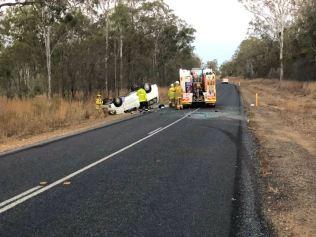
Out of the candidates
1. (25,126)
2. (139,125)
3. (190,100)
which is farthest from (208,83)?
(25,126)

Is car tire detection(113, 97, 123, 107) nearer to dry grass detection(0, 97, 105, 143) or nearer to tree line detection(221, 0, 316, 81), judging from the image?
dry grass detection(0, 97, 105, 143)

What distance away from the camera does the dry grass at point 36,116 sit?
18.6 m

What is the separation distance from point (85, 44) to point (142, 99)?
48.5 feet

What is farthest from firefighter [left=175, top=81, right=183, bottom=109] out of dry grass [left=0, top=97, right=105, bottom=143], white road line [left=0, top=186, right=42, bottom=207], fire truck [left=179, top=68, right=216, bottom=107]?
white road line [left=0, top=186, right=42, bottom=207]

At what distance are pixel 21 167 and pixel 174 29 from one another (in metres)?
A: 60.3

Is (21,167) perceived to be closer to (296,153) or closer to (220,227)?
(220,227)

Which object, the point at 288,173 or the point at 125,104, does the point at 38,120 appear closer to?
the point at 125,104

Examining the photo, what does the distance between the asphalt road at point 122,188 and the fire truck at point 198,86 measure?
15995 millimetres

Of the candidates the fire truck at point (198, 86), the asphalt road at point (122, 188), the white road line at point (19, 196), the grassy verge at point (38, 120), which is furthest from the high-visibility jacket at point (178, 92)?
the white road line at point (19, 196)

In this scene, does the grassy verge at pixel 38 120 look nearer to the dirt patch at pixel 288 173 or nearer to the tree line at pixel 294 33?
the dirt patch at pixel 288 173

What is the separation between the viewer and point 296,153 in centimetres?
1264

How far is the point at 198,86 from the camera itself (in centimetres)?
3116

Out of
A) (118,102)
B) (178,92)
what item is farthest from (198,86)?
(118,102)

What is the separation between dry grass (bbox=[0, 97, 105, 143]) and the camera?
18625mm
